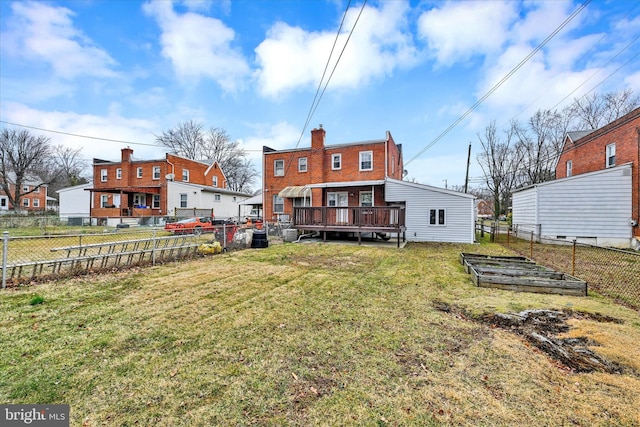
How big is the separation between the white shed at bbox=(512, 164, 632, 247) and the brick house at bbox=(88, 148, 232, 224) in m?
27.4

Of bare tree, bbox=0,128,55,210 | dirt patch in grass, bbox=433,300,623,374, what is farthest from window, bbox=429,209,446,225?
bare tree, bbox=0,128,55,210

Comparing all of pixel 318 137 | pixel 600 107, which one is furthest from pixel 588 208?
pixel 600 107

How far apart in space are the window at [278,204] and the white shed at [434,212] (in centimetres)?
823

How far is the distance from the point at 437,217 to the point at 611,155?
1134 cm

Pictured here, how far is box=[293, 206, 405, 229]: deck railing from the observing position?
1365 centimetres

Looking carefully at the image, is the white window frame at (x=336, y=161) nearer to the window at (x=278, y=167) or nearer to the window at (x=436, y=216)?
the window at (x=278, y=167)

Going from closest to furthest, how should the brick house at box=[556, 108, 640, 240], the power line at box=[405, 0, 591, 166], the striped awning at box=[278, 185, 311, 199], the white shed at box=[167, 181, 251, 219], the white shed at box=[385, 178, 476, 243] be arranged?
the power line at box=[405, 0, 591, 166]
the brick house at box=[556, 108, 640, 240]
the white shed at box=[385, 178, 476, 243]
the striped awning at box=[278, 185, 311, 199]
the white shed at box=[167, 181, 251, 219]

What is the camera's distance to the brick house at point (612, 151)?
13.6m

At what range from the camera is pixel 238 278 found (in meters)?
6.99

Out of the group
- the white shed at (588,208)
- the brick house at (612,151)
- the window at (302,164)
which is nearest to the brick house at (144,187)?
the window at (302,164)

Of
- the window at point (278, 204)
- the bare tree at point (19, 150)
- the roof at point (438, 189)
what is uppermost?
the bare tree at point (19, 150)

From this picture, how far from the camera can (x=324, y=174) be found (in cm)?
1959

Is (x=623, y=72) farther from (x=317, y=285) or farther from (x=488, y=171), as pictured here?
(x=488, y=171)

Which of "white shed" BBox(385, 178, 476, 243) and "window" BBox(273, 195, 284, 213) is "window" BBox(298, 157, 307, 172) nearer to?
"window" BBox(273, 195, 284, 213)
